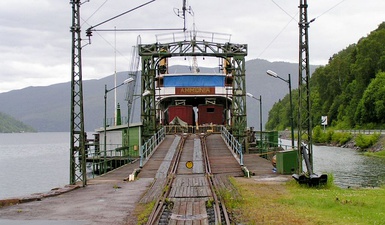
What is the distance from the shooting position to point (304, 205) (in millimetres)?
15383

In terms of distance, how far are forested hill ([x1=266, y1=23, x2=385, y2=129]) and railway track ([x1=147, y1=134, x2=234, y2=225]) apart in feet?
217

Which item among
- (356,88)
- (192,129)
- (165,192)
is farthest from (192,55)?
(356,88)

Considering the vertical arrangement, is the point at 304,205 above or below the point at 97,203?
above

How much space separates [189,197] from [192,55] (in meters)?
25.4

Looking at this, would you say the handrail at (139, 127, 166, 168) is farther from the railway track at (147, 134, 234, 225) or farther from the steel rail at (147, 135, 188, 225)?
the railway track at (147, 134, 234, 225)

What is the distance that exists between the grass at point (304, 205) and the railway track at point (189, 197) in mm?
566

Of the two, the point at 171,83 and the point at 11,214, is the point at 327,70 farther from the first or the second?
the point at 11,214

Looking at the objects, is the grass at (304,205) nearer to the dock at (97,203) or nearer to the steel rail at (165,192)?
the steel rail at (165,192)

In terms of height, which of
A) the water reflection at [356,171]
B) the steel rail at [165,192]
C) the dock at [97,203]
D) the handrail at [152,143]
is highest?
the handrail at [152,143]

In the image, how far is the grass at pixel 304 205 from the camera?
1327cm

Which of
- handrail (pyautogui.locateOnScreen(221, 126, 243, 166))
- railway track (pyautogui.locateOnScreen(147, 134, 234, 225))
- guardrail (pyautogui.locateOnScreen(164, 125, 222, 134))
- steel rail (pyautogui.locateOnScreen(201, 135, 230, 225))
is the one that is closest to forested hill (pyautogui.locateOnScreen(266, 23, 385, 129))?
guardrail (pyautogui.locateOnScreen(164, 125, 222, 134))

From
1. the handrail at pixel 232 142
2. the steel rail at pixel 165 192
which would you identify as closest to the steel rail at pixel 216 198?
the steel rail at pixel 165 192

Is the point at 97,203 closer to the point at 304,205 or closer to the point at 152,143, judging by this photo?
the point at 304,205

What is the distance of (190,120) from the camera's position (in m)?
49.6
